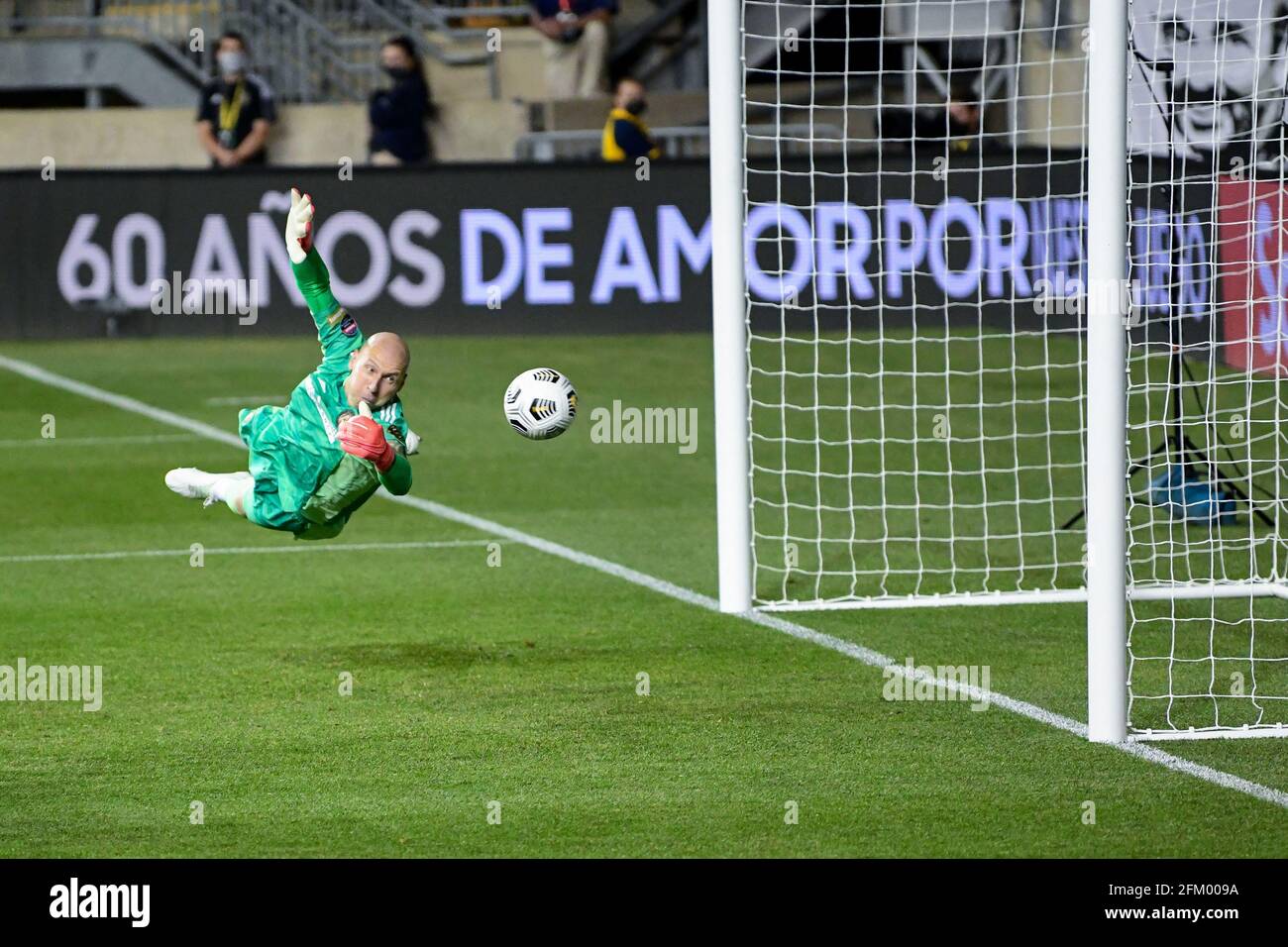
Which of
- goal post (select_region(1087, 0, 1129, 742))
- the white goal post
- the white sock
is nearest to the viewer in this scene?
goal post (select_region(1087, 0, 1129, 742))

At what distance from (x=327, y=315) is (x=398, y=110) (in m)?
15.7

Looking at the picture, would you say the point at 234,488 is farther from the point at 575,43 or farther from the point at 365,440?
the point at 575,43

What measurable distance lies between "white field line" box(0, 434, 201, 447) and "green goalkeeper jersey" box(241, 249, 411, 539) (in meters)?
7.68

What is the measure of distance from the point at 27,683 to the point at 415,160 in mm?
15179

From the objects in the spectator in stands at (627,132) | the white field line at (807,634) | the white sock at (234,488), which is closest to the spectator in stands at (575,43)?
the spectator in stands at (627,132)

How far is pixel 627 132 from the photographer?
21.0 metres

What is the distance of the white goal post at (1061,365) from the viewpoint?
737cm

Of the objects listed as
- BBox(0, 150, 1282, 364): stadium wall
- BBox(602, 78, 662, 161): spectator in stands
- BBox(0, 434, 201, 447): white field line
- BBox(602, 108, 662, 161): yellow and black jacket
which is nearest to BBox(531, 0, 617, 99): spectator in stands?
BBox(602, 78, 662, 161): spectator in stands

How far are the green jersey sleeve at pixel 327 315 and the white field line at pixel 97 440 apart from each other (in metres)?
7.79

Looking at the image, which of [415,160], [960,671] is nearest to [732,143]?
[960,671]

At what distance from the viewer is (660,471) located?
14.0 metres

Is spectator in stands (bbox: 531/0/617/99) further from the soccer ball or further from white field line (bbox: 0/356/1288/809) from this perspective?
the soccer ball

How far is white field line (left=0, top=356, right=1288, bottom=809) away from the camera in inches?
271

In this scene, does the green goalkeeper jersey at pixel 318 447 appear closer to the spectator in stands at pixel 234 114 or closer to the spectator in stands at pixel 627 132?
the spectator in stands at pixel 627 132
